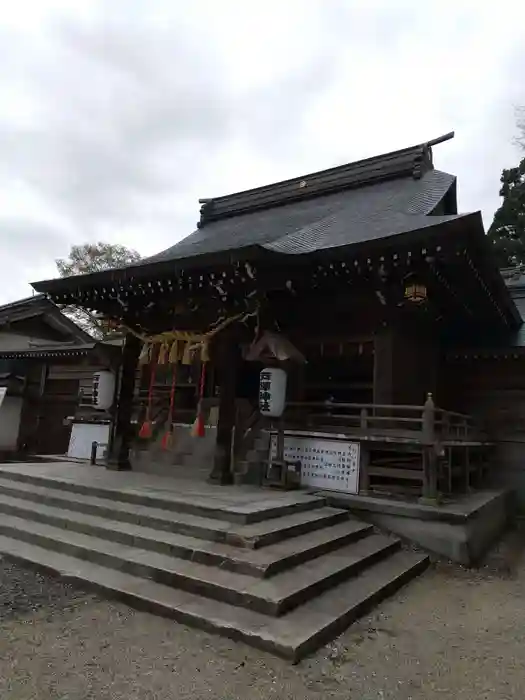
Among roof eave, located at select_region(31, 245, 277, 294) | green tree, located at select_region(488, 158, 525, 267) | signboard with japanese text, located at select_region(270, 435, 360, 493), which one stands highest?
green tree, located at select_region(488, 158, 525, 267)

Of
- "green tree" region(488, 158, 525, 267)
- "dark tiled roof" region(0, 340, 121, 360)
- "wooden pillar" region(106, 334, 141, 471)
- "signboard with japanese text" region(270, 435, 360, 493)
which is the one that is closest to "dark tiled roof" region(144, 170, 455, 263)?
"wooden pillar" region(106, 334, 141, 471)

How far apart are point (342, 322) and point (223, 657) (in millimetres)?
5827

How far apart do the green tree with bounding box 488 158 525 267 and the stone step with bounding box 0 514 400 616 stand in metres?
17.5

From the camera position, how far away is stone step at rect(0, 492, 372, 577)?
4.41m

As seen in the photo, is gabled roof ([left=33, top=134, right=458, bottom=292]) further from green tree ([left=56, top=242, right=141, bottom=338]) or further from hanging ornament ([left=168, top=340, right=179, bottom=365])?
green tree ([left=56, top=242, right=141, bottom=338])

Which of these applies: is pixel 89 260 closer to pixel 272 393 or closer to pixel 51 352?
pixel 51 352

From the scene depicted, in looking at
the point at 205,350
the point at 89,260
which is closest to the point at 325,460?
the point at 205,350

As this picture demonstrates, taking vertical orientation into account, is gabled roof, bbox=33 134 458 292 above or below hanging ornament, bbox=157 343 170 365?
above

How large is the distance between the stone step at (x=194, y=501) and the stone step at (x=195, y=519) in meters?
0.07

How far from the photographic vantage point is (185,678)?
3.04 metres

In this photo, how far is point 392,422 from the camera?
7797 mm

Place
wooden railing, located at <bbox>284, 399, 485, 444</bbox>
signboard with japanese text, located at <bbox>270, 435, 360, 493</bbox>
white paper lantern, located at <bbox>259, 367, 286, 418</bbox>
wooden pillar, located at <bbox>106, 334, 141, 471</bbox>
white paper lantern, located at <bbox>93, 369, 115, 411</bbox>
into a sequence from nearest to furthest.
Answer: wooden railing, located at <bbox>284, 399, 485, 444</bbox> < signboard with japanese text, located at <bbox>270, 435, 360, 493</bbox> < white paper lantern, located at <bbox>259, 367, 286, 418</bbox> < wooden pillar, located at <bbox>106, 334, 141, 471</bbox> < white paper lantern, located at <bbox>93, 369, 115, 411</bbox>

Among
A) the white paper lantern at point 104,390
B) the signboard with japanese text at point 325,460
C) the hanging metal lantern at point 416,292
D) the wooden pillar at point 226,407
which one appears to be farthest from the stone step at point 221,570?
the white paper lantern at point 104,390

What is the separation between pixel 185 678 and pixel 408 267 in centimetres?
556
